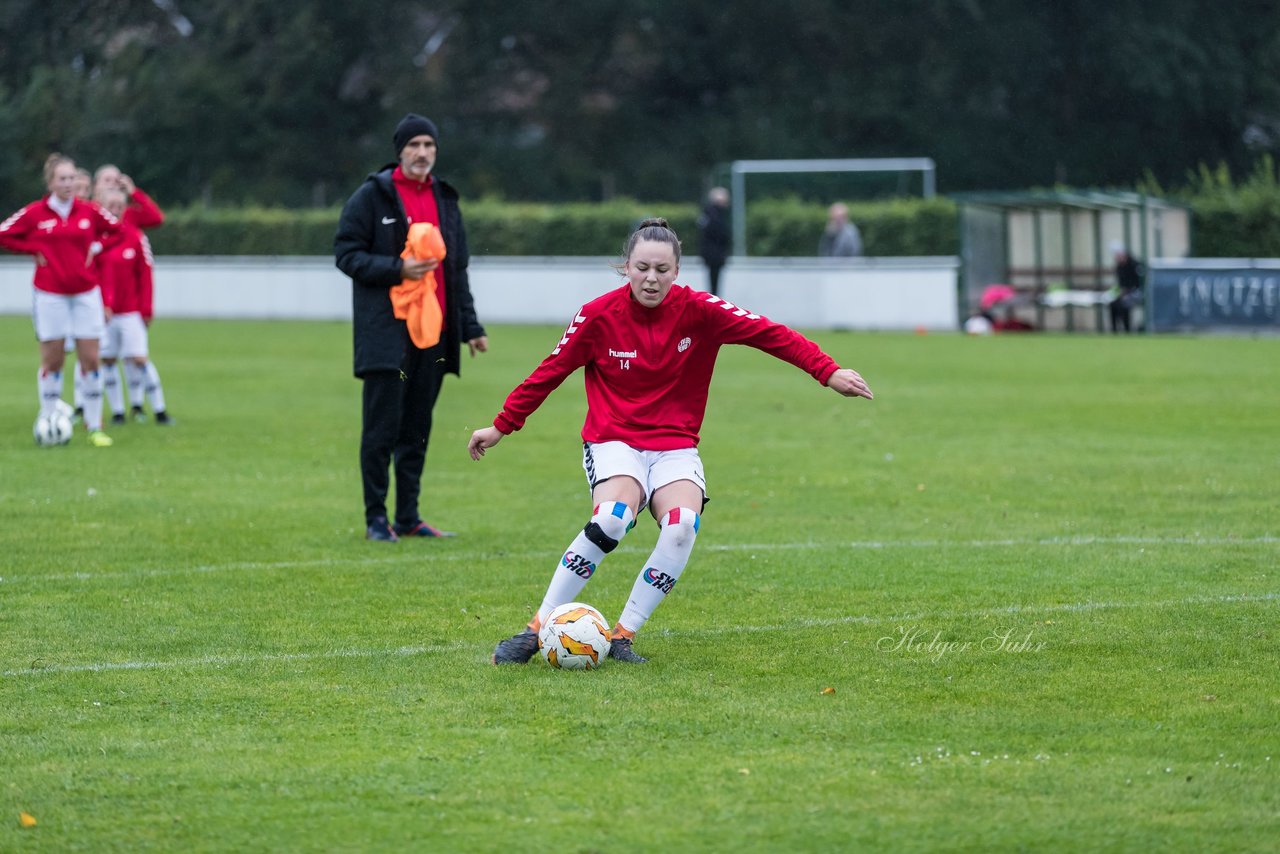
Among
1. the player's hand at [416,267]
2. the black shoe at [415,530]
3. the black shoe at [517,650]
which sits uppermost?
the player's hand at [416,267]

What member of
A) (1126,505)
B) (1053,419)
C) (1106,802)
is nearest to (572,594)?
(1106,802)

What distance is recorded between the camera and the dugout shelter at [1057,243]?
30.5 metres

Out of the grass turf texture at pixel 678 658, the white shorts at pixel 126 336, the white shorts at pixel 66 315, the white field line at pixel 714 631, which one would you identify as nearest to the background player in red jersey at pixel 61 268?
the white shorts at pixel 66 315

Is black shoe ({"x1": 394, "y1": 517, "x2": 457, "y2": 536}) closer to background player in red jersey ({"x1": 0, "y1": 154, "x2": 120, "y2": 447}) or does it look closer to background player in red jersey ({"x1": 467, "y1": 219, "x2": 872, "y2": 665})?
background player in red jersey ({"x1": 467, "y1": 219, "x2": 872, "y2": 665})

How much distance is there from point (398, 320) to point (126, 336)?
723 centimetres

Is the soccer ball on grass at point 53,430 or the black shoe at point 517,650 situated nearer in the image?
the black shoe at point 517,650

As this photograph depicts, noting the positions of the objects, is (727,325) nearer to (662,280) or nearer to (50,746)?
(662,280)

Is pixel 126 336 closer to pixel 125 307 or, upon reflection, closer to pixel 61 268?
pixel 125 307

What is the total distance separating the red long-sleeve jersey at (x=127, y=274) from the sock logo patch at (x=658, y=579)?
404 inches

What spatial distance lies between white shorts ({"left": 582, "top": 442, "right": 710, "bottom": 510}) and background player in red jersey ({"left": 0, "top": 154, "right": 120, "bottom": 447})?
8.62 m

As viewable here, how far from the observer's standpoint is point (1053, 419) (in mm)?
16484

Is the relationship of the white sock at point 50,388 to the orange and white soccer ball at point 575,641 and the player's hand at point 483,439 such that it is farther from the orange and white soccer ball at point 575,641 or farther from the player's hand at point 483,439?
the orange and white soccer ball at point 575,641

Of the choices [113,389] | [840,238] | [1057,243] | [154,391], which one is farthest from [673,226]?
[113,389]

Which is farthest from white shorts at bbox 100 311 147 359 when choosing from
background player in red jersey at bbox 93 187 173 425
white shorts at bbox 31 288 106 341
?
white shorts at bbox 31 288 106 341
